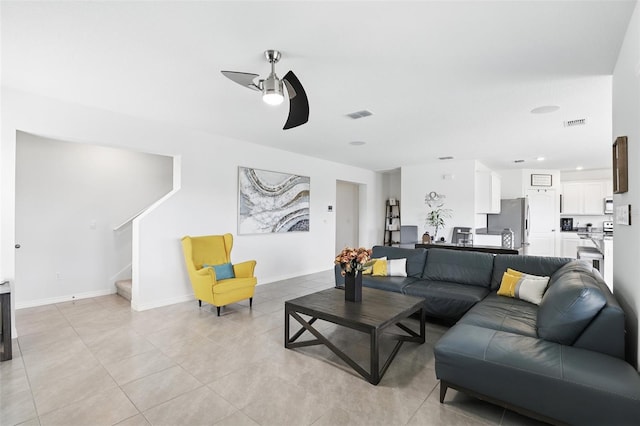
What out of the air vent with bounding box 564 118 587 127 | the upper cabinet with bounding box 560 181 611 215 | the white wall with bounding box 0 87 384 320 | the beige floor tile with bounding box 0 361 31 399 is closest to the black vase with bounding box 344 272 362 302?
the beige floor tile with bounding box 0 361 31 399

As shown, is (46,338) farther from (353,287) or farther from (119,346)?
(353,287)

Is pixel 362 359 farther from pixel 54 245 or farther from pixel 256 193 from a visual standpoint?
pixel 54 245

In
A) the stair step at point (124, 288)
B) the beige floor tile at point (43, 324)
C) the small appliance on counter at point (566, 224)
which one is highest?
the small appliance on counter at point (566, 224)

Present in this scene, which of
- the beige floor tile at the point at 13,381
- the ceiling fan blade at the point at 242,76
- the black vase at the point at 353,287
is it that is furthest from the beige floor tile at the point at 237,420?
the ceiling fan blade at the point at 242,76

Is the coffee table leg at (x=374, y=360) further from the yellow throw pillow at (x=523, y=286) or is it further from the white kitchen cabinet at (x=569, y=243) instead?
the white kitchen cabinet at (x=569, y=243)

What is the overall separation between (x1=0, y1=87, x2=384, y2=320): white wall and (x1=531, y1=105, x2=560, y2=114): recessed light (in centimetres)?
398

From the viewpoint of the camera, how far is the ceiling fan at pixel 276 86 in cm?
227

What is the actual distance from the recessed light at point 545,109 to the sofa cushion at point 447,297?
2193 millimetres

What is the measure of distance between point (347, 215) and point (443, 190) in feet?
9.11

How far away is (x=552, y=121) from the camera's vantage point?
13.2ft

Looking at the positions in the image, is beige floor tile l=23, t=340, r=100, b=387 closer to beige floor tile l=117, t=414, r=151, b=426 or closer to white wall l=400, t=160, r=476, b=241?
beige floor tile l=117, t=414, r=151, b=426

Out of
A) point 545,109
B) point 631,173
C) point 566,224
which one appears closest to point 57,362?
point 631,173

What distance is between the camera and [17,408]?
204cm

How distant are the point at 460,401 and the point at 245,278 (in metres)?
2.89
